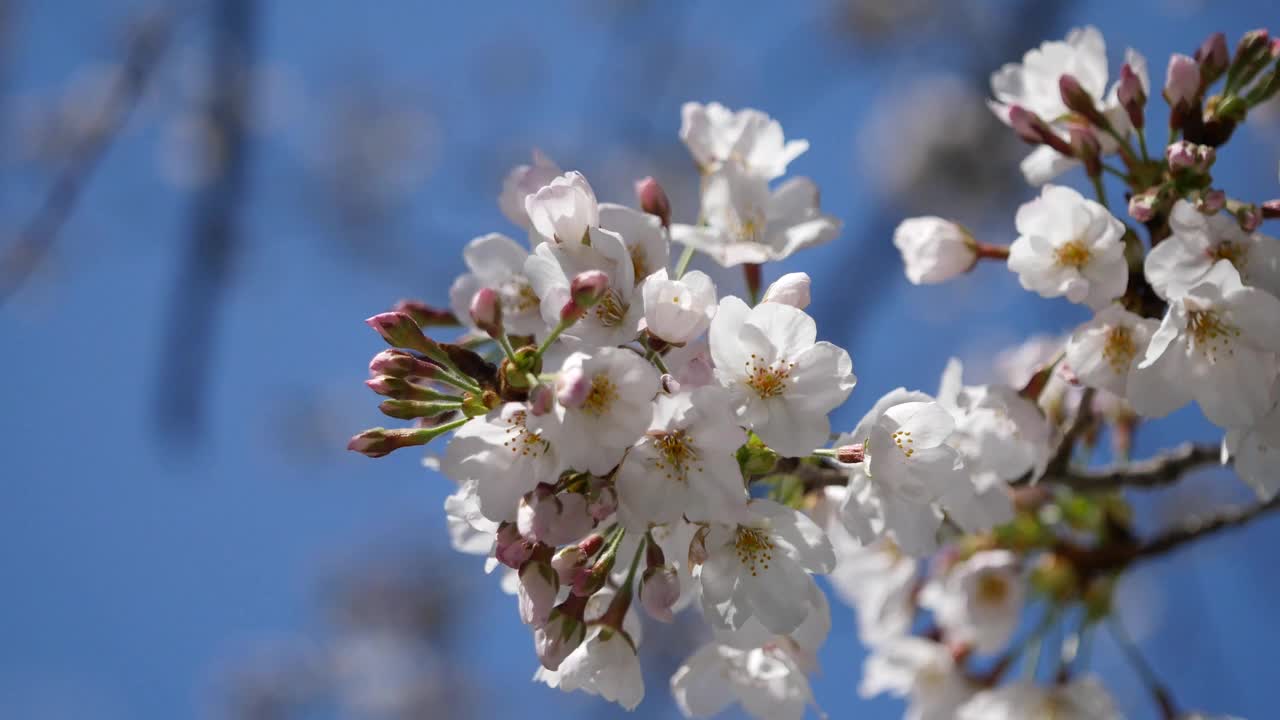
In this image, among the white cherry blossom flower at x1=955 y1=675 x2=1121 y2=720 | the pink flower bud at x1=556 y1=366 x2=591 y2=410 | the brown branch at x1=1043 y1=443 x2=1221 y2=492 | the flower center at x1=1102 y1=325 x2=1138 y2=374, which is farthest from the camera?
the white cherry blossom flower at x1=955 y1=675 x2=1121 y2=720

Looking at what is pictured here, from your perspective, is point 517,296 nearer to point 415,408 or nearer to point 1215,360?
point 415,408

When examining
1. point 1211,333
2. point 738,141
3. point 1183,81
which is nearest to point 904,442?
point 1211,333

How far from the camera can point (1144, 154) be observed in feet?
4.96

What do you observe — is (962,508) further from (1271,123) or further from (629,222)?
(1271,123)

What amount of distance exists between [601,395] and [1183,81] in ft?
3.61

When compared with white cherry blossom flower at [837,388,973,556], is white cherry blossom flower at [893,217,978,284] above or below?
above

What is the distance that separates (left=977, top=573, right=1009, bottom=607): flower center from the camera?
6.91 ft

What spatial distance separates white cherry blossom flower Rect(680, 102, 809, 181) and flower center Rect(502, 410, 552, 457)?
27.6 inches

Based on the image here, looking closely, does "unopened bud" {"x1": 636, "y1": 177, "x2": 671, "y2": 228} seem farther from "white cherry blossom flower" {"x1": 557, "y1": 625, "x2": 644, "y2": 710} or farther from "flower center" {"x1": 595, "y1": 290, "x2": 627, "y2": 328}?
"white cherry blossom flower" {"x1": 557, "y1": 625, "x2": 644, "y2": 710}

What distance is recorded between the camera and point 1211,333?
1295 millimetres

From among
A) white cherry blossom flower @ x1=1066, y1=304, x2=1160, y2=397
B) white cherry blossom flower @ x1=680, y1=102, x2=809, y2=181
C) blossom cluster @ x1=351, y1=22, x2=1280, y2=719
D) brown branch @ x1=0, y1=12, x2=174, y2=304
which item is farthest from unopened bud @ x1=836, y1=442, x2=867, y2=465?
brown branch @ x1=0, y1=12, x2=174, y2=304

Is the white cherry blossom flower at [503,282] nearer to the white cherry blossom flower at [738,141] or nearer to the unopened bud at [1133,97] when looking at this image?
the white cherry blossom flower at [738,141]

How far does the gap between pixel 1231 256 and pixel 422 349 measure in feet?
3.82

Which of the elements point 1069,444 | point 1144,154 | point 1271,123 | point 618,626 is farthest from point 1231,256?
point 1271,123
